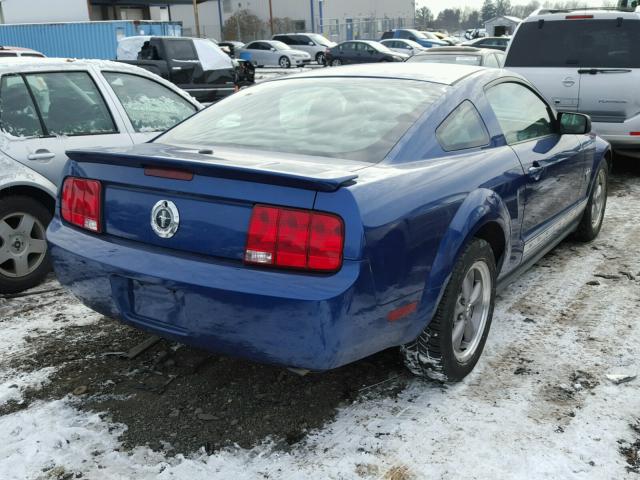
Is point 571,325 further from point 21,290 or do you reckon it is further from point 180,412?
point 21,290

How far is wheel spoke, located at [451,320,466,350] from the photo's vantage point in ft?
10.7

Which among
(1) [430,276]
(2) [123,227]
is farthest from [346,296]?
(2) [123,227]

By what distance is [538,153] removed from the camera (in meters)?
4.05

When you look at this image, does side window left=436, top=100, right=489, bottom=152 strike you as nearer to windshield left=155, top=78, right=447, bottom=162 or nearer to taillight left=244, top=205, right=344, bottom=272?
windshield left=155, top=78, right=447, bottom=162

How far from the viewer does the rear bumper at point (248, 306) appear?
2469mm

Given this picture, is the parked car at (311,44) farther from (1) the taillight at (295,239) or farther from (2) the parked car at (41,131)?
(1) the taillight at (295,239)

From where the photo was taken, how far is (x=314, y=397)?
3.16 m

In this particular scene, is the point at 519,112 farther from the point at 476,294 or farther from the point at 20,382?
the point at 20,382

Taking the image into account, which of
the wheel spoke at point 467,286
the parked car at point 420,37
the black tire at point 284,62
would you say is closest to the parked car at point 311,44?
the black tire at point 284,62

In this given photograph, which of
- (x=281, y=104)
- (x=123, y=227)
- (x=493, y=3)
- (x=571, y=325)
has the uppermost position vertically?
(x=493, y=3)

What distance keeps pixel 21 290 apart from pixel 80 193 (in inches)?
73.7

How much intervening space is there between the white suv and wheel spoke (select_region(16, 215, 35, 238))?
5.91 metres

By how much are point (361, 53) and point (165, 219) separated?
1214 inches

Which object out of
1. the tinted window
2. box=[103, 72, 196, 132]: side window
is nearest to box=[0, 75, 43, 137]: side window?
box=[103, 72, 196, 132]: side window
